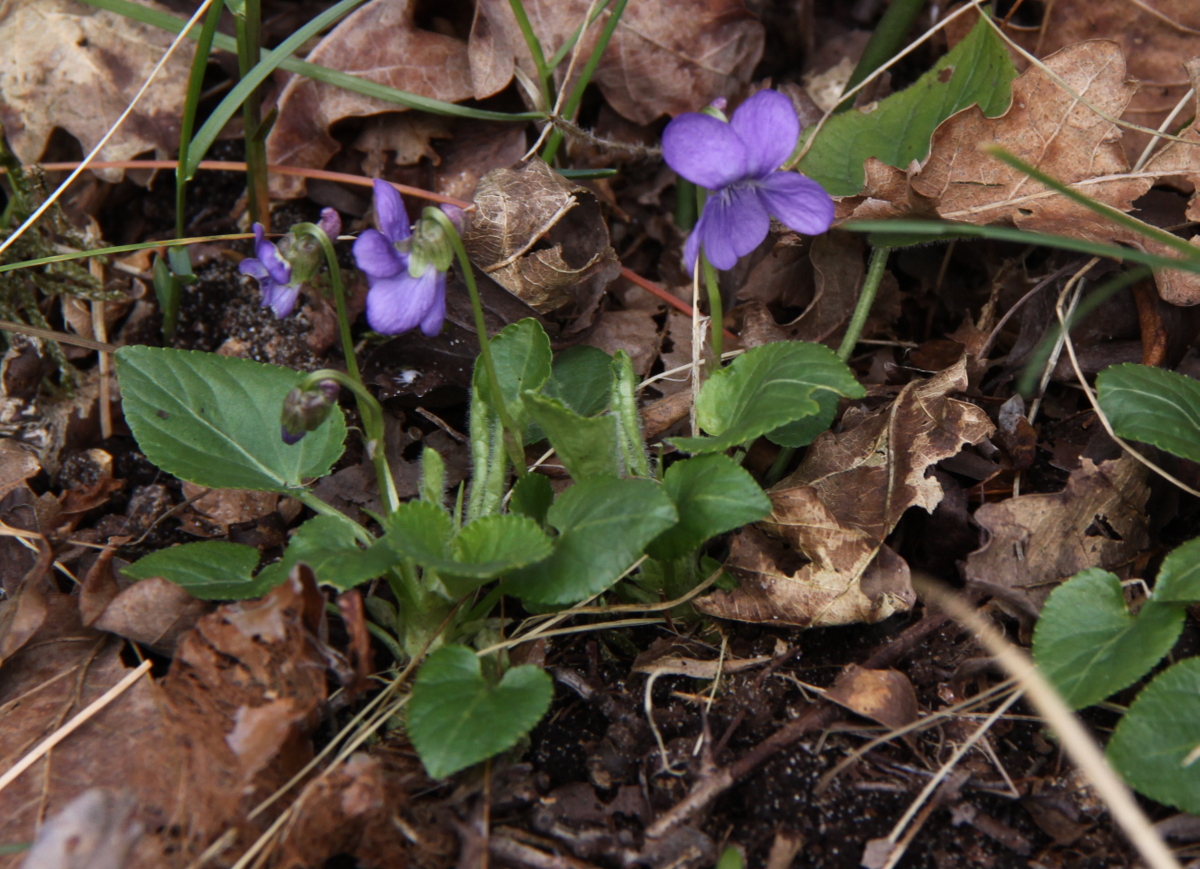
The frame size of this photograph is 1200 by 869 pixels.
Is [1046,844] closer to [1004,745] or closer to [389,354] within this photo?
[1004,745]

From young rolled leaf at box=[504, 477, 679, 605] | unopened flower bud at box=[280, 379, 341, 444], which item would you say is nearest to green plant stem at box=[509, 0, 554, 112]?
unopened flower bud at box=[280, 379, 341, 444]

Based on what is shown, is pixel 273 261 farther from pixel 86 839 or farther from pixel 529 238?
pixel 86 839

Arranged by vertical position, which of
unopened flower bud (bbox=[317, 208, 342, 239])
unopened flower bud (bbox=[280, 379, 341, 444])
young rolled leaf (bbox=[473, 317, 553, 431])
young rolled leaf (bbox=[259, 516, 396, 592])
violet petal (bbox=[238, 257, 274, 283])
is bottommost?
young rolled leaf (bbox=[259, 516, 396, 592])

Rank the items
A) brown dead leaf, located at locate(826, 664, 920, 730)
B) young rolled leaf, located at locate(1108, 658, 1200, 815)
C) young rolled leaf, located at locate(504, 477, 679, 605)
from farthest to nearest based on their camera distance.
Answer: brown dead leaf, located at locate(826, 664, 920, 730) < young rolled leaf, located at locate(504, 477, 679, 605) < young rolled leaf, located at locate(1108, 658, 1200, 815)

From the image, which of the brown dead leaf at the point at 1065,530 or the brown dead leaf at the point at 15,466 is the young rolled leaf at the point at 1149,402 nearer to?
the brown dead leaf at the point at 1065,530

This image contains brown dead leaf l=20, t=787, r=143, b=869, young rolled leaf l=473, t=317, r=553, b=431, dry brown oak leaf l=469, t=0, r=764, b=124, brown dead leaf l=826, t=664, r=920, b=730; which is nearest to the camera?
brown dead leaf l=20, t=787, r=143, b=869

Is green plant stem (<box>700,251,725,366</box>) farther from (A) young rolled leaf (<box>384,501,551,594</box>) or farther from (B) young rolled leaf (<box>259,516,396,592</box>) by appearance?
(B) young rolled leaf (<box>259,516,396,592</box>)

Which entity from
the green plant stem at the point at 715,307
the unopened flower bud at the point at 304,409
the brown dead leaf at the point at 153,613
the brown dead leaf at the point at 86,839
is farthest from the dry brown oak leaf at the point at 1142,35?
the brown dead leaf at the point at 86,839

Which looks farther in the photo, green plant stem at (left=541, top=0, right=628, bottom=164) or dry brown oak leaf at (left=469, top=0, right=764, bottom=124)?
dry brown oak leaf at (left=469, top=0, right=764, bottom=124)
